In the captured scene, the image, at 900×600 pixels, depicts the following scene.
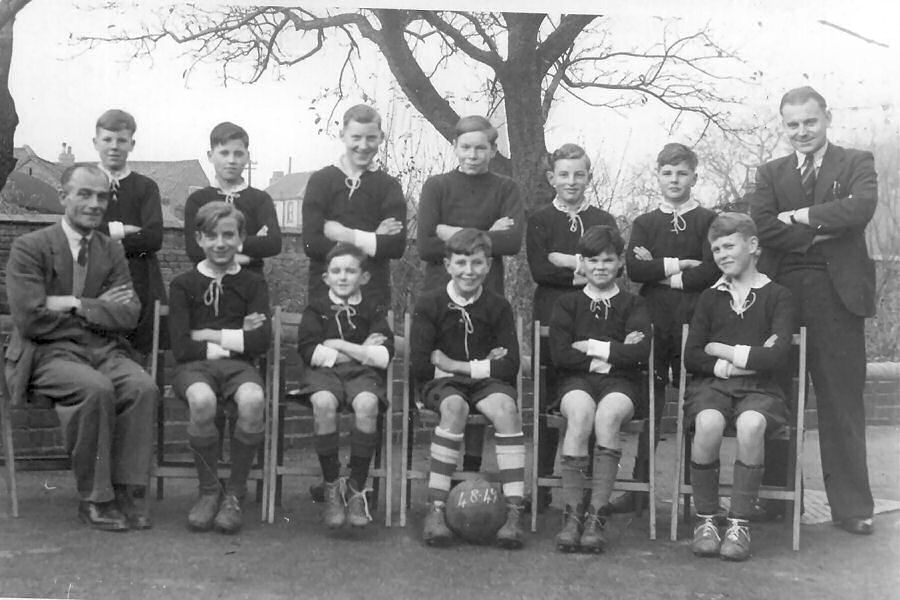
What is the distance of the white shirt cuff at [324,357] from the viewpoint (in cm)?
411

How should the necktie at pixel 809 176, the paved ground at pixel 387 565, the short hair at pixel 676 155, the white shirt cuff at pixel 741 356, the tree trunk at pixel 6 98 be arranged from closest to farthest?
the paved ground at pixel 387 565, the white shirt cuff at pixel 741 356, the necktie at pixel 809 176, the short hair at pixel 676 155, the tree trunk at pixel 6 98

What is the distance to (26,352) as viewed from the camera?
4.02 meters

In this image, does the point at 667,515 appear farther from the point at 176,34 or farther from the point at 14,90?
the point at 14,90

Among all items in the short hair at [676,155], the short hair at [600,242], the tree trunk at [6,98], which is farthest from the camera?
the tree trunk at [6,98]

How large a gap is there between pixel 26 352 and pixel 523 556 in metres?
2.18

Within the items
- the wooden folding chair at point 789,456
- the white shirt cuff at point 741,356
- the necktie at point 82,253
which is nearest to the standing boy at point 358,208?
the necktie at point 82,253

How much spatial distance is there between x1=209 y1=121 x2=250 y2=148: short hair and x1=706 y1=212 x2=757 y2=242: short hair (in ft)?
7.08

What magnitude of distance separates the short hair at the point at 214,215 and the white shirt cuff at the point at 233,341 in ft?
1.50

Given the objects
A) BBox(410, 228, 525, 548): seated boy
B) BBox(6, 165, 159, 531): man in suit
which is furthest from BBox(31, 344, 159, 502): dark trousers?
BBox(410, 228, 525, 548): seated boy

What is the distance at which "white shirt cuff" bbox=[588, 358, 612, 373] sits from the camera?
4.07 m

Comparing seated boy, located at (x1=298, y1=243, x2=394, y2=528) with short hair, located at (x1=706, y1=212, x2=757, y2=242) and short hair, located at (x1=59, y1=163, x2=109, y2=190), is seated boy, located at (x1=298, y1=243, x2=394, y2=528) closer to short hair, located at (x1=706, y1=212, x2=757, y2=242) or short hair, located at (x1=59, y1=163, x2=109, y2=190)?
short hair, located at (x1=59, y1=163, x2=109, y2=190)

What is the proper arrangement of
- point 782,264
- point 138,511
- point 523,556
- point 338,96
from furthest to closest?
point 338,96, point 782,264, point 138,511, point 523,556

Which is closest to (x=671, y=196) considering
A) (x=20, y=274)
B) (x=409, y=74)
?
(x=409, y=74)

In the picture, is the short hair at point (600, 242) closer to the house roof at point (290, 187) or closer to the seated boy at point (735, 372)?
the seated boy at point (735, 372)
